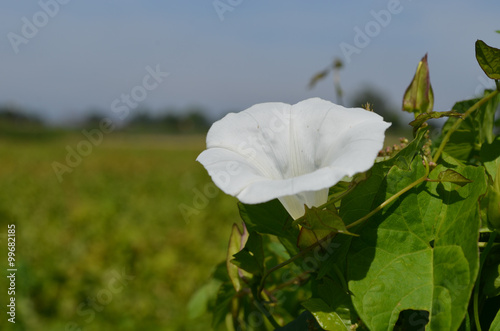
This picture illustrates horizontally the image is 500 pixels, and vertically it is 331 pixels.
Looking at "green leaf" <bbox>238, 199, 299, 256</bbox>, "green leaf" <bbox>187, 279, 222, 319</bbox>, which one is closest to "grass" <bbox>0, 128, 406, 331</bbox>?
"green leaf" <bbox>187, 279, 222, 319</bbox>

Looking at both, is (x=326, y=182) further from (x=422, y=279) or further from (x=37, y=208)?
(x=37, y=208)

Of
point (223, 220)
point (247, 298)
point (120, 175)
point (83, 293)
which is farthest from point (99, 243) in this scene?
point (120, 175)

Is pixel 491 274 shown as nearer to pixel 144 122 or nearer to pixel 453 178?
pixel 453 178

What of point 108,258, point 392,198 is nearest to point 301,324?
point 392,198

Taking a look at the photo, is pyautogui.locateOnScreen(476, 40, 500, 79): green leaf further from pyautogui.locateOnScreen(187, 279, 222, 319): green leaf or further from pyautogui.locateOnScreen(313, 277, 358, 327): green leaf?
pyautogui.locateOnScreen(187, 279, 222, 319): green leaf

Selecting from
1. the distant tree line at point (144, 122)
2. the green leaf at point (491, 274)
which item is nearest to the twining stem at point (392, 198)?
the green leaf at point (491, 274)
